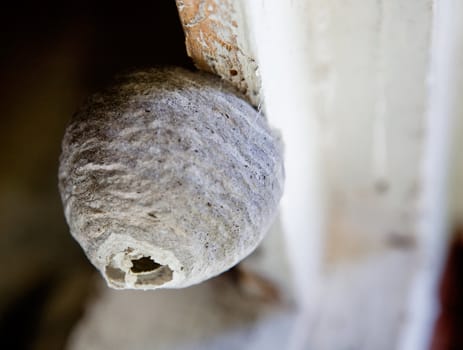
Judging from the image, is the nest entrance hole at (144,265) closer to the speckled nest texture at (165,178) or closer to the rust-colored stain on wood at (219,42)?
the speckled nest texture at (165,178)

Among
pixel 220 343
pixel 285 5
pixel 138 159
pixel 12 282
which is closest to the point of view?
pixel 138 159

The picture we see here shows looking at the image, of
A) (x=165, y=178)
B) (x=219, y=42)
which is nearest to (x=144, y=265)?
(x=165, y=178)

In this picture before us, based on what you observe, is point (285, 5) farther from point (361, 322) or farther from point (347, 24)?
point (361, 322)

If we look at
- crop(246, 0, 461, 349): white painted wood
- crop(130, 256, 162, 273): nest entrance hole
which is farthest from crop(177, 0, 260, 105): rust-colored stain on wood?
crop(130, 256, 162, 273): nest entrance hole

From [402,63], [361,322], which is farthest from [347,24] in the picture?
[361,322]

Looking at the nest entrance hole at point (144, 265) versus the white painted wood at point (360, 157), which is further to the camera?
the white painted wood at point (360, 157)

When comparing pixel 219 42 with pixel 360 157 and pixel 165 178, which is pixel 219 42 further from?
pixel 360 157

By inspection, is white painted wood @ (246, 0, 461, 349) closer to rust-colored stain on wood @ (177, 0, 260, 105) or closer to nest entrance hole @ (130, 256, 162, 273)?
rust-colored stain on wood @ (177, 0, 260, 105)

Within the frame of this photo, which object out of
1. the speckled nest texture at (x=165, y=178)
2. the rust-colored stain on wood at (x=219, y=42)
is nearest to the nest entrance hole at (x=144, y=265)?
the speckled nest texture at (x=165, y=178)
